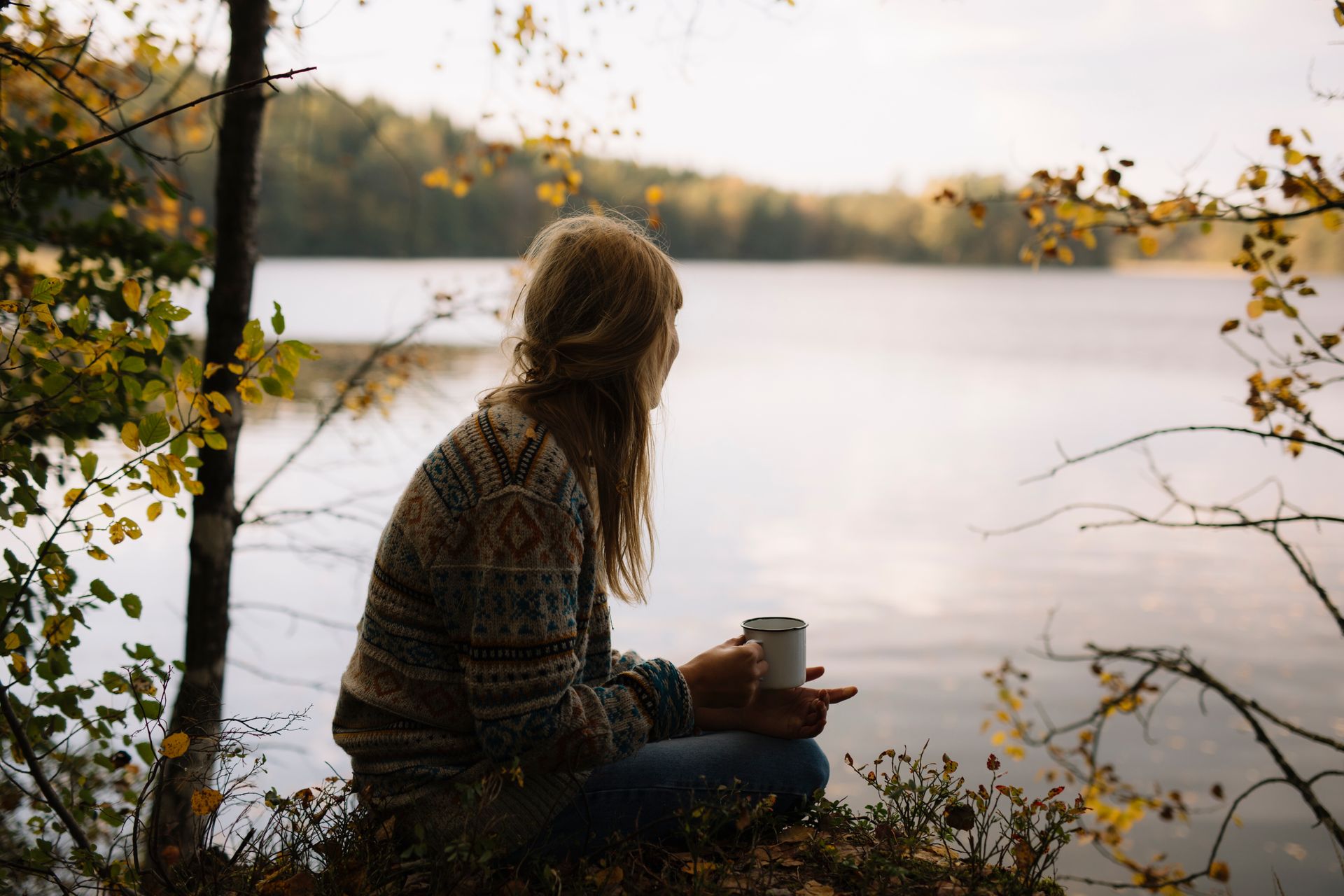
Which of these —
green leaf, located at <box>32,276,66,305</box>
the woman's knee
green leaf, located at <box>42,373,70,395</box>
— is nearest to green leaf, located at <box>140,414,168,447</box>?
green leaf, located at <box>42,373,70,395</box>

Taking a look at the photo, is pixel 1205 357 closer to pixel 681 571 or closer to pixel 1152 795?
pixel 681 571

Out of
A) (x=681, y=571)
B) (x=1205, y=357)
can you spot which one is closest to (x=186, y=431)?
(x=681, y=571)

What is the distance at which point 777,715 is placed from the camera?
213 cm

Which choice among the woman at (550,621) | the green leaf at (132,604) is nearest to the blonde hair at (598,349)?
the woman at (550,621)

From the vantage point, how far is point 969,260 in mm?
55531

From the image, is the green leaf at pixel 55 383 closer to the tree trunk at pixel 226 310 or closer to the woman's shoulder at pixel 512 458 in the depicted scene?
the woman's shoulder at pixel 512 458

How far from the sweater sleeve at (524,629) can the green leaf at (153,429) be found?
622 mm

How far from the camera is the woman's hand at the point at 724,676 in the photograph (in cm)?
196

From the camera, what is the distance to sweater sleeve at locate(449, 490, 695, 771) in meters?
1.64

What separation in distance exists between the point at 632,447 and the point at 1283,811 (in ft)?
18.9

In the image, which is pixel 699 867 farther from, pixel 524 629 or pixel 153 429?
pixel 153 429

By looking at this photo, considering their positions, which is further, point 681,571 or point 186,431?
point 681,571

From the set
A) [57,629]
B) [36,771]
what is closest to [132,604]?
[57,629]

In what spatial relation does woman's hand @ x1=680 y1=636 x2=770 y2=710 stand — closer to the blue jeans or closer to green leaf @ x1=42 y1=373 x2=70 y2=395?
the blue jeans
